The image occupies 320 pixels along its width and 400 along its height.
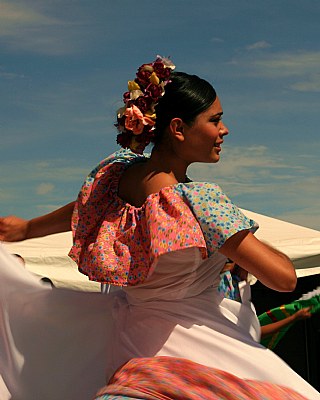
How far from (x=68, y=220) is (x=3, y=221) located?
12.2 inches

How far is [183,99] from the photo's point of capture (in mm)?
2855

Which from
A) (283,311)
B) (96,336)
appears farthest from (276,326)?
(96,336)

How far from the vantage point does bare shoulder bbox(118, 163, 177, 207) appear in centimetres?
281

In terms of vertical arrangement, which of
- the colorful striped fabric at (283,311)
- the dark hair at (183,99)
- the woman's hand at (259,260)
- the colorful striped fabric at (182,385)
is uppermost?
the dark hair at (183,99)

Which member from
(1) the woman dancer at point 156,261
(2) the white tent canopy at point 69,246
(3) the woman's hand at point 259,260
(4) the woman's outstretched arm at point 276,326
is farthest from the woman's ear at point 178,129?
(2) the white tent canopy at point 69,246

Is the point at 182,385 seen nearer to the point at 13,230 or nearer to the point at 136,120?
the point at 136,120

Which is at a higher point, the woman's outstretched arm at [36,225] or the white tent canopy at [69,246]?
the woman's outstretched arm at [36,225]

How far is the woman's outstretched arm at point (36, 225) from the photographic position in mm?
3209

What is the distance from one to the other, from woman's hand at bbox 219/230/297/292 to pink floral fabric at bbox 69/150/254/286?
0.04 meters

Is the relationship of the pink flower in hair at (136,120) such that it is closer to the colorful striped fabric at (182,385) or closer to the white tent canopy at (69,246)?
the colorful striped fabric at (182,385)

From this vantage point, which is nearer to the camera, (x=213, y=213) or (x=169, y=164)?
(x=213, y=213)

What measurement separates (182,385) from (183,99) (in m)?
0.92

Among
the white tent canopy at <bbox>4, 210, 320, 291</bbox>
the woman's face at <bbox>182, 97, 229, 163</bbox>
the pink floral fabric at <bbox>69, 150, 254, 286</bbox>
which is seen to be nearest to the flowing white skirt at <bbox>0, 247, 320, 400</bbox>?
the pink floral fabric at <bbox>69, 150, 254, 286</bbox>

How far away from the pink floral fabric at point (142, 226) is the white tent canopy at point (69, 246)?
2.42 meters
